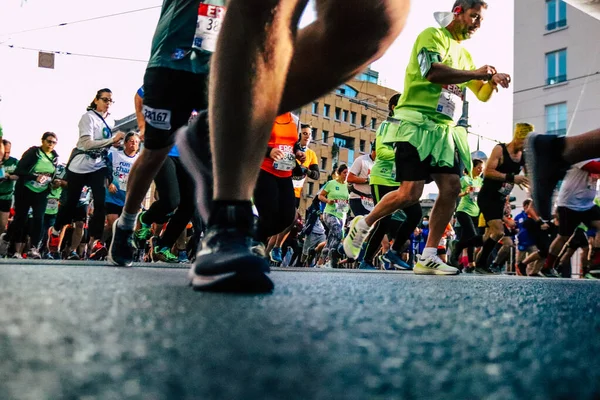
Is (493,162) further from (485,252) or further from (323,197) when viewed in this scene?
(323,197)

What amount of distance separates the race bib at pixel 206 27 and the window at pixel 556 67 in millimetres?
25732

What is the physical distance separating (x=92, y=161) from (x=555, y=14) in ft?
82.4

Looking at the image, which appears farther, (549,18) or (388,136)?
(549,18)

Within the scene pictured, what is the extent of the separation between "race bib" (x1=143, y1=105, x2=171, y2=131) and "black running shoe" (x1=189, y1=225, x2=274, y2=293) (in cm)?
170

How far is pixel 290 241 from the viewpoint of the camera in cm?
1230

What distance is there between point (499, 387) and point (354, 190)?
801 cm

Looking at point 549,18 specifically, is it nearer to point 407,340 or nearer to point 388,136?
point 388,136

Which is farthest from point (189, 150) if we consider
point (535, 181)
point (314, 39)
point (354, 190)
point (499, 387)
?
point (354, 190)

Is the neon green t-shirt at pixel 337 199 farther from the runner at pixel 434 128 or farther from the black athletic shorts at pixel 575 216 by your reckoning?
the runner at pixel 434 128

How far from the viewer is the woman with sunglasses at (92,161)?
20.7ft

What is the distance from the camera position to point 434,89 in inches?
184

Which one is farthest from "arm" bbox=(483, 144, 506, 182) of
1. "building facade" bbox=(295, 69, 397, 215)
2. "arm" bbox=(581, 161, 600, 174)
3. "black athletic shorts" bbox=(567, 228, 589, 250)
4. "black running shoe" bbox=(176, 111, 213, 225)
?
"building facade" bbox=(295, 69, 397, 215)

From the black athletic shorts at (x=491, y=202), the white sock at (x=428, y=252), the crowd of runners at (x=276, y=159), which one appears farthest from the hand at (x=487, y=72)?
the black athletic shorts at (x=491, y=202)

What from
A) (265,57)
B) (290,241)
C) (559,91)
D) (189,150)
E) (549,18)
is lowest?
(290,241)
